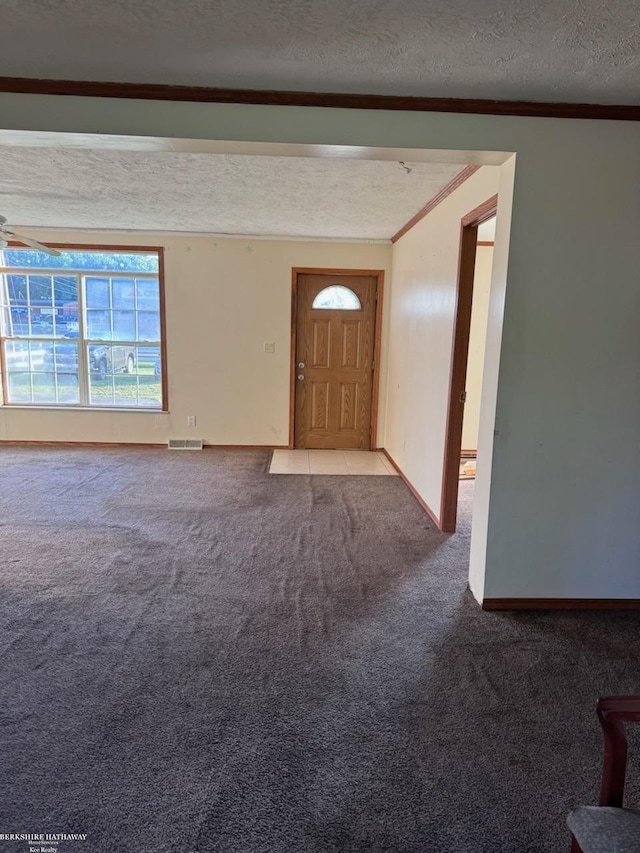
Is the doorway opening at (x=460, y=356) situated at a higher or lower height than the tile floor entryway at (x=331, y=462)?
higher

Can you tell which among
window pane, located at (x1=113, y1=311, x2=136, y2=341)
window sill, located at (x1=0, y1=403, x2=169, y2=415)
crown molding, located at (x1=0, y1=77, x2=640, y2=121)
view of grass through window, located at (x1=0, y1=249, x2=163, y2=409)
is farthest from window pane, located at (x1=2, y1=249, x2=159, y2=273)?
crown molding, located at (x1=0, y1=77, x2=640, y2=121)

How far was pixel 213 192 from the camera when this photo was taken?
396 centimetres

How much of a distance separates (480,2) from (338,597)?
2.54 meters

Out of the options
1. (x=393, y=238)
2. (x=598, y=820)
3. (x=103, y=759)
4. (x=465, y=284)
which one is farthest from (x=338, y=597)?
(x=393, y=238)

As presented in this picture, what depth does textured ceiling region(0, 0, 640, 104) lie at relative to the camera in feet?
5.41

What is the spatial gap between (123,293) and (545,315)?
4851 millimetres

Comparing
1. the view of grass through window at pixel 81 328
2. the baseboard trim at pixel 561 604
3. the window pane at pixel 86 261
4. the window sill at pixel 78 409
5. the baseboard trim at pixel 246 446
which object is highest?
the window pane at pixel 86 261

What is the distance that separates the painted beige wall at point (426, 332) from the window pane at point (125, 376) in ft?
9.07

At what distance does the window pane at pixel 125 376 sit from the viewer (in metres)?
6.01

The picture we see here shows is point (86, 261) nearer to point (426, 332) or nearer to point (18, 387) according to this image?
point (18, 387)

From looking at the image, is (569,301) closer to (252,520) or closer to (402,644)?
(402,644)

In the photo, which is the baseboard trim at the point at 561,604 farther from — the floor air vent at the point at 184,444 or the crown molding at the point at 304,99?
the floor air vent at the point at 184,444

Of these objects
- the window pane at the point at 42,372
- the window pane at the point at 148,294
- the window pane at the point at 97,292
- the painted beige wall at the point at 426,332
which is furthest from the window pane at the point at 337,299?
the window pane at the point at 42,372

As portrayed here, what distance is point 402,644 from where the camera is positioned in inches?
94.0
